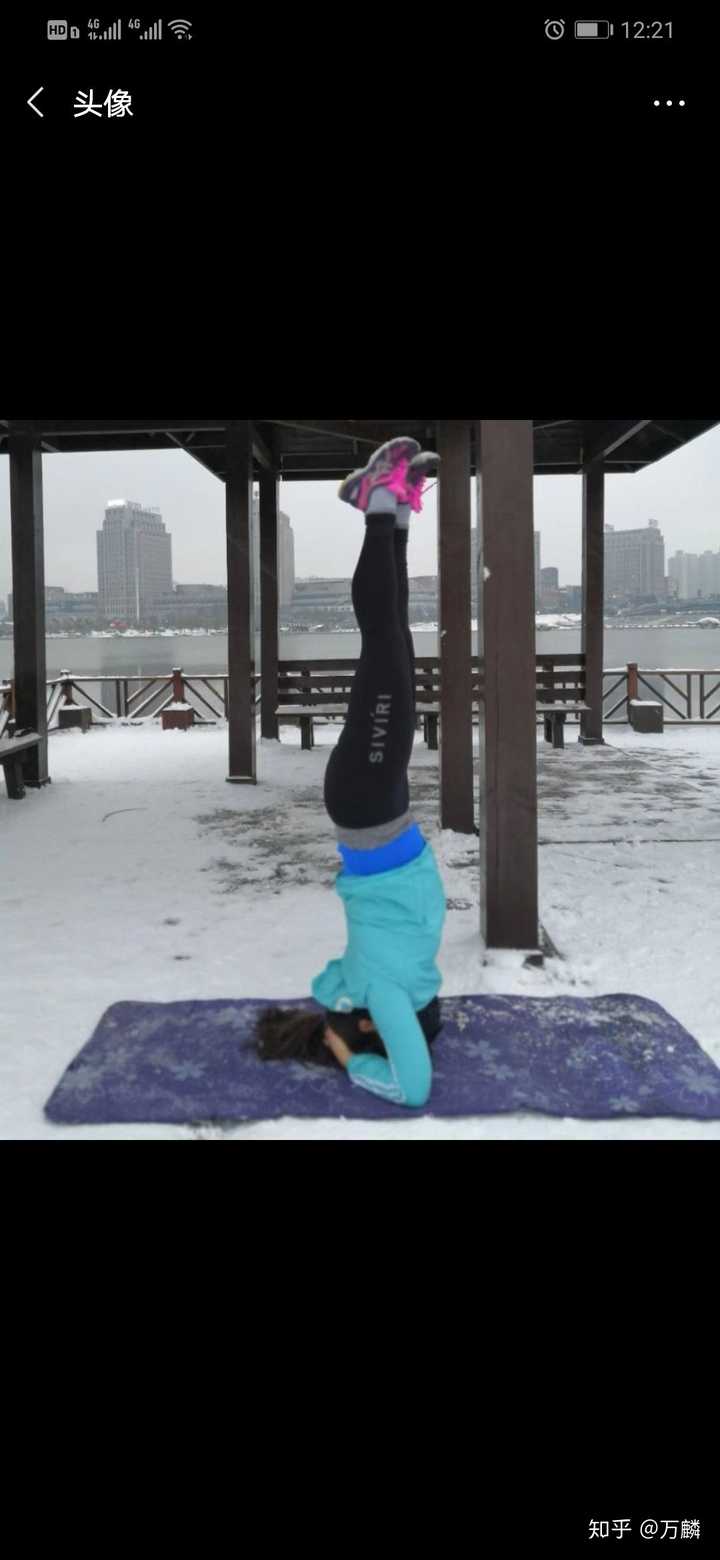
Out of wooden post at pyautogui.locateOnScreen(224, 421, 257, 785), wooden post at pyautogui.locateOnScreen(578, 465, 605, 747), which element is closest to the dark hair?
wooden post at pyautogui.locateOnScreen(224, 421, 257, 785)

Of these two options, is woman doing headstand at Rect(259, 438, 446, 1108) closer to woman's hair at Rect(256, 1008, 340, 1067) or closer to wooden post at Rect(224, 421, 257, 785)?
woman's hair at Rect(256, 1008, 340, 1067)

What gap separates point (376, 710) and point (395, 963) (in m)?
0.74

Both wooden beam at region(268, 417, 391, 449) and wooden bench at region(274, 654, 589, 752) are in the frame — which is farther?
wooden bench at region(274, 654, 589, 752)

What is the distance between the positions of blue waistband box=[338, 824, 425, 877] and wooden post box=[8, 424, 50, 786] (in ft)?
22.8

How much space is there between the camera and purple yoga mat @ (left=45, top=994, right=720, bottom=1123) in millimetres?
2736

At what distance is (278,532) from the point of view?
12.8m

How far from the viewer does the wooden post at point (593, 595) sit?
12000 millimetres
